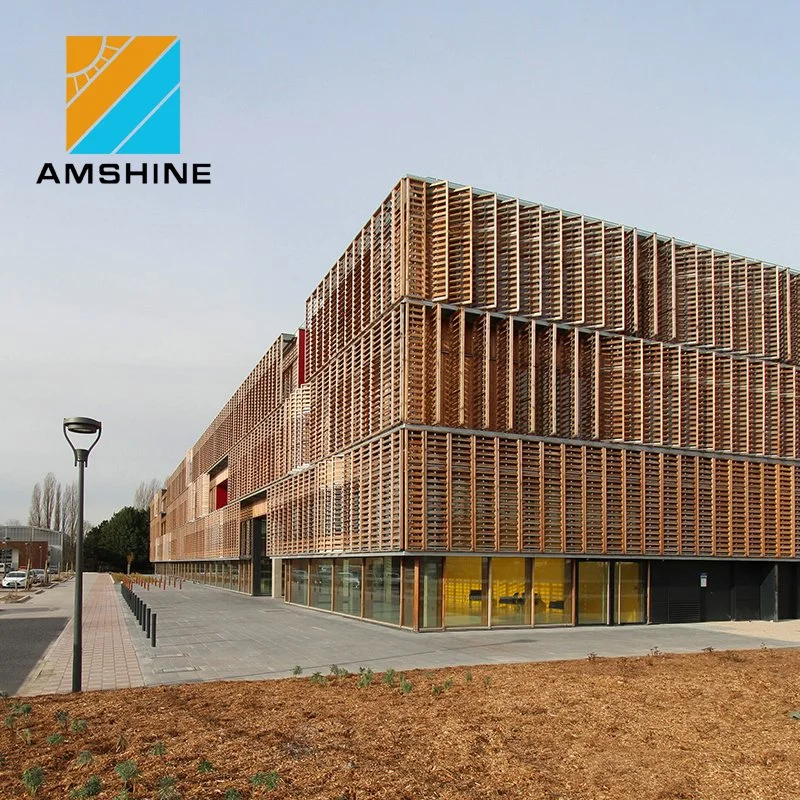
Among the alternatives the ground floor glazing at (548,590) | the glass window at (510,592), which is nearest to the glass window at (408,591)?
the ground floor glazing at (548,590)

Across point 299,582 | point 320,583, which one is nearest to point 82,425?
point 320,583

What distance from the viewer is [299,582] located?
36469 mm

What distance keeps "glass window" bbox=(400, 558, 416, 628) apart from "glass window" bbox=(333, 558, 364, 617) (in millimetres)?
4171

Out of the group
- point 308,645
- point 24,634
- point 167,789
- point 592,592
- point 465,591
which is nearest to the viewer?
point 167,789

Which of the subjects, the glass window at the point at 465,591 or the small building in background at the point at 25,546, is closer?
the glass window at the point at 465,591

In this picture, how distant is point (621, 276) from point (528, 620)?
11182 millimetres

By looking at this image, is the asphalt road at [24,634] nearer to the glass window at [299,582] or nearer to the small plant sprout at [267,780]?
the small plant sprout at [267,780]

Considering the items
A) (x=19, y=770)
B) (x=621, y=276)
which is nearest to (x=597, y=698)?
(x=19, y=770)

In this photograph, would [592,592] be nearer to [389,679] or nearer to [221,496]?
[389,679]

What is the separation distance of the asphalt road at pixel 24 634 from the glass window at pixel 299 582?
926 cm

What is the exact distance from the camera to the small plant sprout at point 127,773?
781 centimetres

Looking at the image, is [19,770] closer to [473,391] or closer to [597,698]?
[597,698]

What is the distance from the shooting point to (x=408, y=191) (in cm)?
2412

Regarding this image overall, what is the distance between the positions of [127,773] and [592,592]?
20.3 meters
